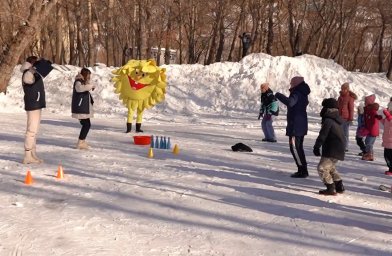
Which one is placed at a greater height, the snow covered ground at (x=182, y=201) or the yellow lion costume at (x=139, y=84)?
the yellow lion costume at (x=139, y=84)

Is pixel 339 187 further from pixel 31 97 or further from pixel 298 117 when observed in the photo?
pixel 31 97

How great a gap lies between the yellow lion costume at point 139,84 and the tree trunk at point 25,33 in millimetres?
7362

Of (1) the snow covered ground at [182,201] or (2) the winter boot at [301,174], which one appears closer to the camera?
(1) the snow covered ground at [182,201]

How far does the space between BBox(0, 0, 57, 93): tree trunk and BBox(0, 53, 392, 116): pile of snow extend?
1292 mm

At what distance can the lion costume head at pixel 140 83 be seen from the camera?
13.3m

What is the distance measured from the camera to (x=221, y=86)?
23656 millimetres

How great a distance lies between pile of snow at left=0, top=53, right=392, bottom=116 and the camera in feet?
70.1

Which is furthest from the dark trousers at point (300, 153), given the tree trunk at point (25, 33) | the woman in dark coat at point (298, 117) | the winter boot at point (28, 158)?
the tree trunk at point (25, 33)

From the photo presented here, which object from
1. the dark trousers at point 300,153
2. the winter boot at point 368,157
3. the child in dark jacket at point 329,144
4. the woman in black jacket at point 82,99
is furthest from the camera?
the winter boot at point 368,157

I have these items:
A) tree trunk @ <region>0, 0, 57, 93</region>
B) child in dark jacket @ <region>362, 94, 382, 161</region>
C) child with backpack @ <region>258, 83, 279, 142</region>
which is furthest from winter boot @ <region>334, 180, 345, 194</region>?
tree trunk @ <region>0, 0, 57, 93</region>

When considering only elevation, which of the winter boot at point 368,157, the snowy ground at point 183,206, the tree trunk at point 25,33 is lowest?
the snowy ground at point 183,206

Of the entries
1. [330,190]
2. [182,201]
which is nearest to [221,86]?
[330,190]

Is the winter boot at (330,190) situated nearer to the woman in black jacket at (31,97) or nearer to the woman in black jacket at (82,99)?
the woman in black jacket at (31,97)

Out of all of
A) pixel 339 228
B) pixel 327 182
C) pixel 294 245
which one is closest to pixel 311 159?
pixel 327 182
